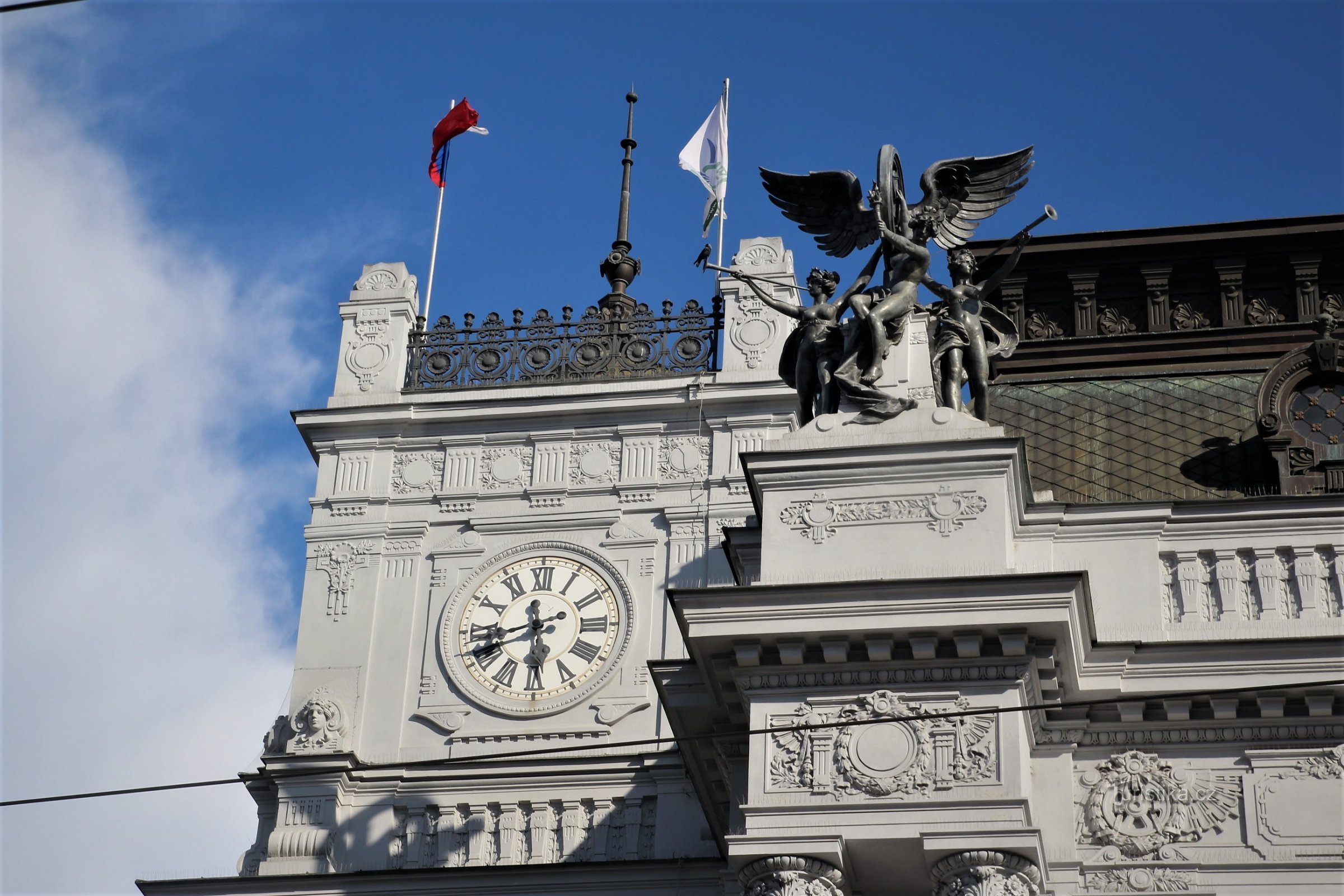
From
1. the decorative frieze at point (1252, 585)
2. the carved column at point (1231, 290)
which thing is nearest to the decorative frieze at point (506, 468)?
the carved column at point (1231, 290)

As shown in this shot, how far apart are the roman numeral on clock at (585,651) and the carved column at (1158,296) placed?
8.18 m

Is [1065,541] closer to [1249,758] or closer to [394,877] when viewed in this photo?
[1249,758]

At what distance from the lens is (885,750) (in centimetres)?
2217

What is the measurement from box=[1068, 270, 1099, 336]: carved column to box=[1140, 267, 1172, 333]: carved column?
627 millimetres

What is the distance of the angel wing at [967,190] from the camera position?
26078mm

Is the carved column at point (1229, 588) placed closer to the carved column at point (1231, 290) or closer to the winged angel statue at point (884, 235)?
the winged angel statue at point (884, 235)

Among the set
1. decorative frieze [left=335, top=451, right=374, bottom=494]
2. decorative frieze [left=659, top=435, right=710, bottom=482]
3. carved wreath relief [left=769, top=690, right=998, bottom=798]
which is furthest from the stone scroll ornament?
decorative frieze [left=335, top=451, right=374, bottom=494]

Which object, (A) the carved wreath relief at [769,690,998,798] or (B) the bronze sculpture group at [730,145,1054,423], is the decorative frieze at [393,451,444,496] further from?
(A) the carved wreath relief at [769,690,998,798]

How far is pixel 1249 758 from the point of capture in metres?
22.8

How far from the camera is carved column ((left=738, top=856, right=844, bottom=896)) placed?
71.3ft

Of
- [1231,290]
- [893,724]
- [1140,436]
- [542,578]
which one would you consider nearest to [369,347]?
[542,578]

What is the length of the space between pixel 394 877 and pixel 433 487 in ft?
19.3

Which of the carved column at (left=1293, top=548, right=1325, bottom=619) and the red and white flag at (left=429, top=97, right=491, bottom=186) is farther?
the red and white flag at (left=429, top=97, right=491, bottom=186)

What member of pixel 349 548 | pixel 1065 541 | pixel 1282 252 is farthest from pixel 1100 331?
pixel 349 548
